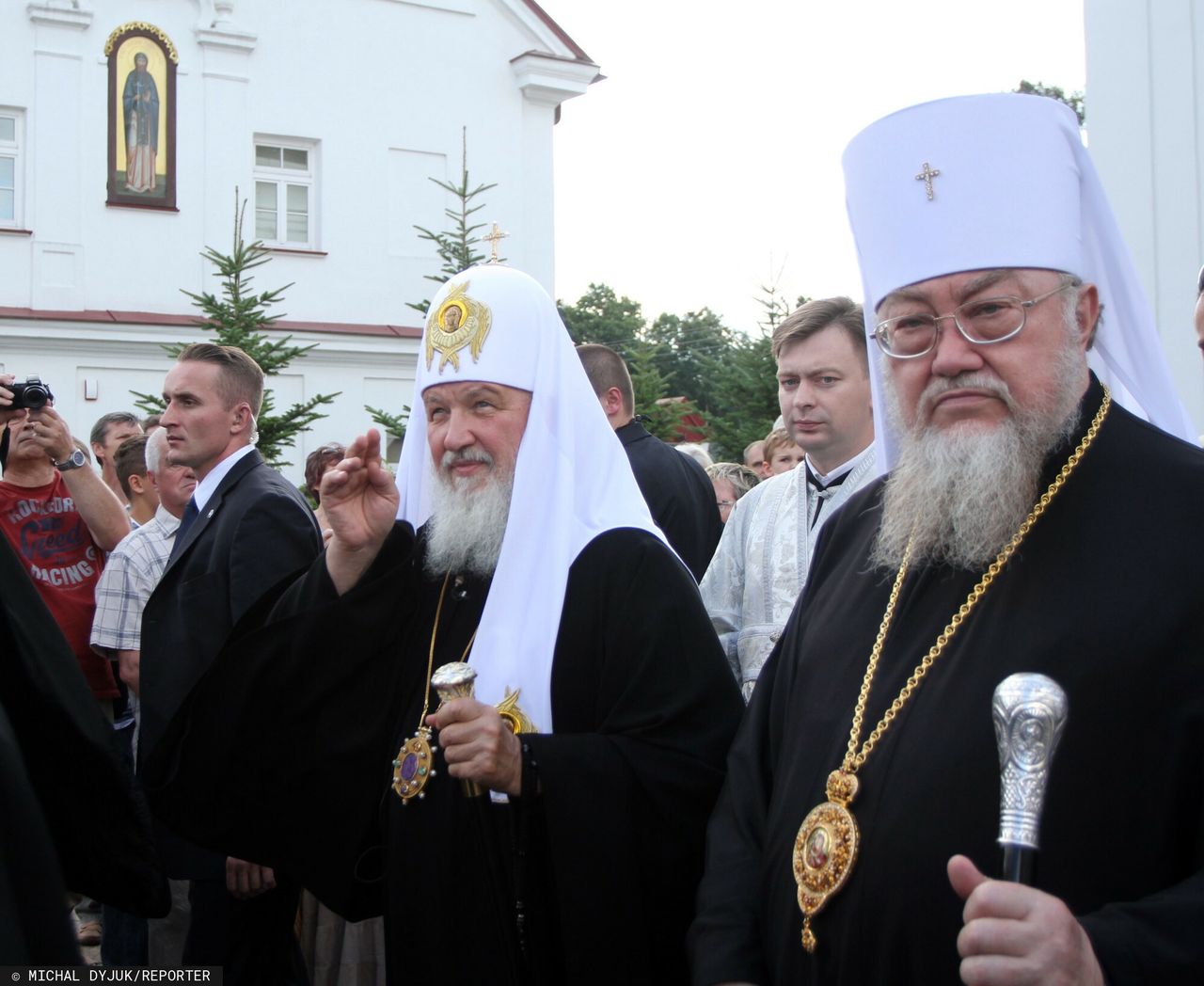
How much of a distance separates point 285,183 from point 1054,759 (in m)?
18.6

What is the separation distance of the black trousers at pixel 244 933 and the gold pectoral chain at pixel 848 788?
2521mm

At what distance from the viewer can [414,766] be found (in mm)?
3312

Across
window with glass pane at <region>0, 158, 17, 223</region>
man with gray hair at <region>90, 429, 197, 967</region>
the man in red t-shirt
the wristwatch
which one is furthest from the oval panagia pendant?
window with glass pane at <region>0, 158, 17, 223</region>

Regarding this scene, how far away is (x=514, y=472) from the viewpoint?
3531mm

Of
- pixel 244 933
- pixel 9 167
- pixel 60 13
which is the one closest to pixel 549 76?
pixel 60 13

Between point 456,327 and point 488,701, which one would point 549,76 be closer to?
point 456,327

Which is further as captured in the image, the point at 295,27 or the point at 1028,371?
the point at 295,27

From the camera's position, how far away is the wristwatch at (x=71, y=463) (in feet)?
18.6

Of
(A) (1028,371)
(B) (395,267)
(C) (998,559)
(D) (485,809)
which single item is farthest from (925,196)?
(B) (395,267)

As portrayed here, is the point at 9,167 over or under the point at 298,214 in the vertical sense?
over

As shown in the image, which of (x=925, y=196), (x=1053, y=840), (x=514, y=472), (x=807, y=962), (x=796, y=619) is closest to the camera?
(x=1053, y=840)

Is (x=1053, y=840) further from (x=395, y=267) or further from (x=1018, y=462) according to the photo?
(x=395, y=267)

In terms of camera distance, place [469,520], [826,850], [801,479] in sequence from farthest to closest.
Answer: [801,479]
[469,520]
[826,850]

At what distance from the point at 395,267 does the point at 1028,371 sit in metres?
18.0
